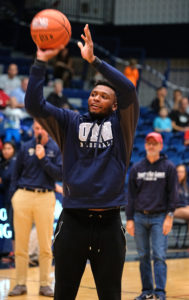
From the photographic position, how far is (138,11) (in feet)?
66.7

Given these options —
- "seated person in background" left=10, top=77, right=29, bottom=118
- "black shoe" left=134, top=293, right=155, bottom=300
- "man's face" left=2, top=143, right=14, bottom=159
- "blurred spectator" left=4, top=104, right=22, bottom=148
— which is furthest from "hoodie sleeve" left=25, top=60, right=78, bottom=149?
"seated person in background" left=10, top=77, right=29, bottom=118

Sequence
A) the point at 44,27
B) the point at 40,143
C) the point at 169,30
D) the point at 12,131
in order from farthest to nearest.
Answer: the point at 169,30 < the point at 12,131 < the point at 40,143 < the point at 44,27

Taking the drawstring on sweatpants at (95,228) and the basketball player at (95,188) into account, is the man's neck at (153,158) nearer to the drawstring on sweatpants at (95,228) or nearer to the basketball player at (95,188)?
the basketball player at (95,188)

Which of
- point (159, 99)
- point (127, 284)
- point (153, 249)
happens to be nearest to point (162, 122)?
point (159, 99)

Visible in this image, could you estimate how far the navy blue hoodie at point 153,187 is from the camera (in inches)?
286

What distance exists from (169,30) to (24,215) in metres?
13.4

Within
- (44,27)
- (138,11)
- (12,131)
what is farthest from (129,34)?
(44,27)

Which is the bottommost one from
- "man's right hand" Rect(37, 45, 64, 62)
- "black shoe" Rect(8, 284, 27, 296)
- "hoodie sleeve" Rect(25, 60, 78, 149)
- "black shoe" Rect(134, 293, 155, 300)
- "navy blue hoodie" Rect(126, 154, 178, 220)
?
"black shoe" Rect(8, 284, 27, 296)

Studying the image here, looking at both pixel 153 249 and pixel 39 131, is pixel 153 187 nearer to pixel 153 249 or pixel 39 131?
pixel 153 249

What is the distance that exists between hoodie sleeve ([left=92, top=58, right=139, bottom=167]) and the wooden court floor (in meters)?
3.45

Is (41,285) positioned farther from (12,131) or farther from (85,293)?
(12,131)

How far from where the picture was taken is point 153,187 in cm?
736

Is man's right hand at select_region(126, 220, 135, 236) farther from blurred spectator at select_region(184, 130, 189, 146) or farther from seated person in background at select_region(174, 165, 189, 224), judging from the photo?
blurred spectator at select_region(184, 130, 189, 146)

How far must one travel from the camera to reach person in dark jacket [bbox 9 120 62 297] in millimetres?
7414
